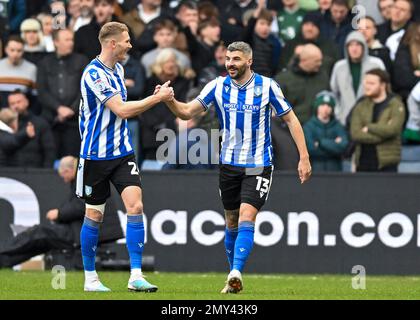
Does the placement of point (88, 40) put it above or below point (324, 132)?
above

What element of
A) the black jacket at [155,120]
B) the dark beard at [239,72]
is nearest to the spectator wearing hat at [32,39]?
the black jacket at [155,120]

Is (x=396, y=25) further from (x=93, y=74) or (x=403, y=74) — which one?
(x=93, y=74)

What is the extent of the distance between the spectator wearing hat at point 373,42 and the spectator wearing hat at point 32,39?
4.80 metres

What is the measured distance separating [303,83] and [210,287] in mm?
5317

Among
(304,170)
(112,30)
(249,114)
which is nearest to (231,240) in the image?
(304,170)

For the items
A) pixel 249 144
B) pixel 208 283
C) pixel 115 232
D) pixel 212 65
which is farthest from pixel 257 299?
pixel 212 65

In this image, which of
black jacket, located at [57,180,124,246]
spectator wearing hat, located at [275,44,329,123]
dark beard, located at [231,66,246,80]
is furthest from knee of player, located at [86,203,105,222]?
spectator wearing hat, located at [275,44,329,123]

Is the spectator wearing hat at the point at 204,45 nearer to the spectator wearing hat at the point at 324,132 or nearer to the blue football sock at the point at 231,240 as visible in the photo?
the spectator wearing hat at the point at 324,132

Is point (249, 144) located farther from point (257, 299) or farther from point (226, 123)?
point (257, 299)

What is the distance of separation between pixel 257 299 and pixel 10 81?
8436 millimetres

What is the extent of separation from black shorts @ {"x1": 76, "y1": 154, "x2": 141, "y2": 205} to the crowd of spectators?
5.40 m

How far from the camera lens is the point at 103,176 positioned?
41.6ft

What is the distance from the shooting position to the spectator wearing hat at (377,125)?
18.2 meters

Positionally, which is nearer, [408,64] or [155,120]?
[155,120]
